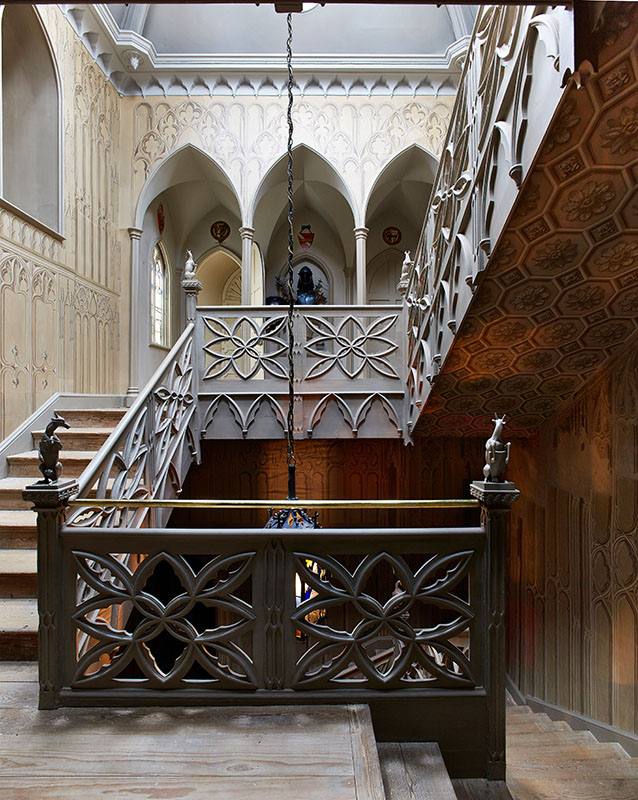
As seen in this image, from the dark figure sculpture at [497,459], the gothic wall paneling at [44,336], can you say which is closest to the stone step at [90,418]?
the gothic wall paneling at [44,336]

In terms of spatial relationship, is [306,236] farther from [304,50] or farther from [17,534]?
[17,534]

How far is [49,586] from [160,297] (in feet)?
29.0

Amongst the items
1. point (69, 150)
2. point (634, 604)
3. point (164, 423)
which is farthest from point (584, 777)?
point (69, 150)

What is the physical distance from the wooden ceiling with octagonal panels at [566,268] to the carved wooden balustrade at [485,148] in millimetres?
96

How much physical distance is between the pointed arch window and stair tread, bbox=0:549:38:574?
269 inches

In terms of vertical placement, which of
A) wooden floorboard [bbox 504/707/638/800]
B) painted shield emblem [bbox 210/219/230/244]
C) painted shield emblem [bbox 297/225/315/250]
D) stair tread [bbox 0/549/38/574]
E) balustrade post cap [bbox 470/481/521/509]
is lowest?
wooden floorboard [bbox 504/707/638/800]

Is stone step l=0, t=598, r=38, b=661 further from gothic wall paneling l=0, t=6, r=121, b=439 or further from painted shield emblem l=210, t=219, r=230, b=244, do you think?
painted shield emblem l=210, t=219, r=230, b=244

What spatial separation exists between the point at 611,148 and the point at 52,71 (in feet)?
21.0

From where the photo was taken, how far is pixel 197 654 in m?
2.25

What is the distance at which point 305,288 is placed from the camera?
1105 centimetres

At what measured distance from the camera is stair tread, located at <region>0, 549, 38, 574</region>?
308 centimetres

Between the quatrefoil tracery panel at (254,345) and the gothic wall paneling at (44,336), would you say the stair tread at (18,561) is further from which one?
the quatrefoil tracery panel at (254,345)

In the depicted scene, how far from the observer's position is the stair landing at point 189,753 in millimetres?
1789

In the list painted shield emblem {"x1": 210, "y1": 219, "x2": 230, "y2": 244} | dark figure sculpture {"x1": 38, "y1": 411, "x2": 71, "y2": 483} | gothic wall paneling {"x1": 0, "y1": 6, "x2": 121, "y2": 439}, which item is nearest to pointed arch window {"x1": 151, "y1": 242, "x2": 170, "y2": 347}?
painted shield emblem {"x1": 210, "y1": 219, "x2": 230, "y2": 244}
